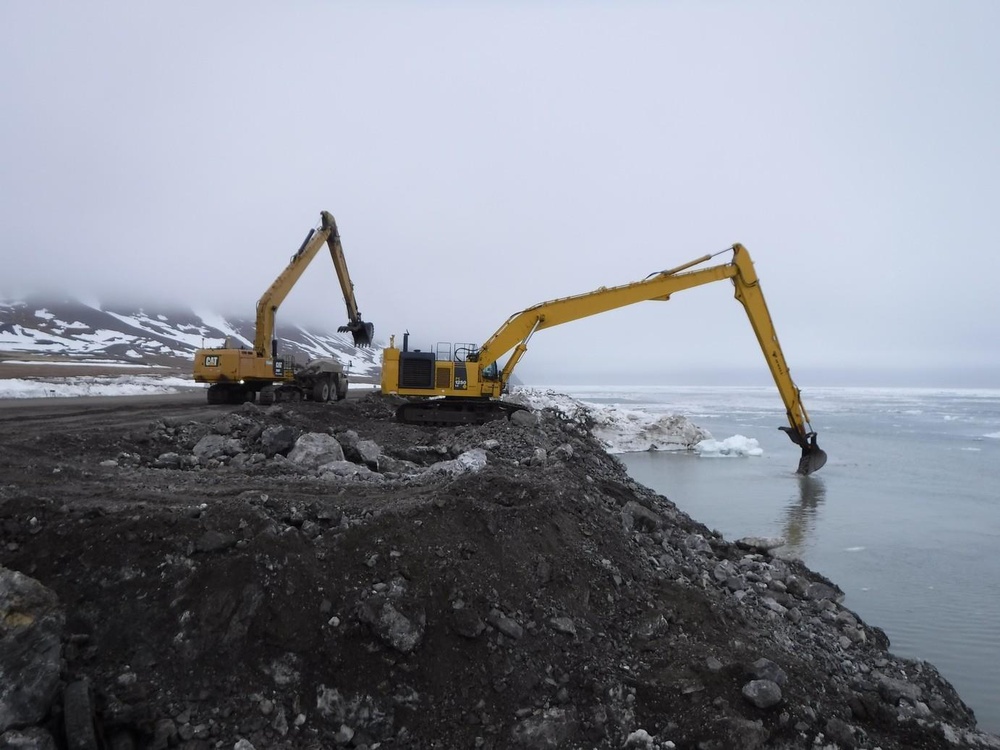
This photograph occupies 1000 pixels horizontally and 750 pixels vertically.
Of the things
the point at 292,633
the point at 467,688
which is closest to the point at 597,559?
the point at 467,688

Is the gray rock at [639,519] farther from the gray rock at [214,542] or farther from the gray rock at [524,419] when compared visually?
the gray rock at [524,419]

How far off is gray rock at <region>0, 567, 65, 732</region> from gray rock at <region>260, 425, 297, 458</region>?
587 centimetres

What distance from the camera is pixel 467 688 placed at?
439cm

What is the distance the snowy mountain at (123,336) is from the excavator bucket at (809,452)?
46851 mm

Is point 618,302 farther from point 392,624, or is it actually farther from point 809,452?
point 392,624

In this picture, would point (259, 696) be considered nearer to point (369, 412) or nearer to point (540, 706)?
point (540, 706)

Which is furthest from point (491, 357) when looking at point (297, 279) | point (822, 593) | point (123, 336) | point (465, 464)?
point (123, 336)

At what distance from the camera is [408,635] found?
14.8ft

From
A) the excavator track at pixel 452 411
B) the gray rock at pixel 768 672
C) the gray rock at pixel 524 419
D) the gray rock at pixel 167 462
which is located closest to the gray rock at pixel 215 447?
the gray rock at pixel 167 462

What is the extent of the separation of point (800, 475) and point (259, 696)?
1850 cm

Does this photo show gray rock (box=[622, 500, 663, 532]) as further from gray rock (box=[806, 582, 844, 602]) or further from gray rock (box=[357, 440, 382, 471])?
gray rock (box=[357, 440, 382, 471])

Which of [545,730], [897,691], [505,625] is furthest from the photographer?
[897,691]

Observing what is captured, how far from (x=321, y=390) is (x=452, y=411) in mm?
Result: 6732

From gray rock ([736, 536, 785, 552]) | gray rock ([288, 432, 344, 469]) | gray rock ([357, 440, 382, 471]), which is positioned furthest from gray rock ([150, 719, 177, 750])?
gray rock ([736, 536, 785, 552])
